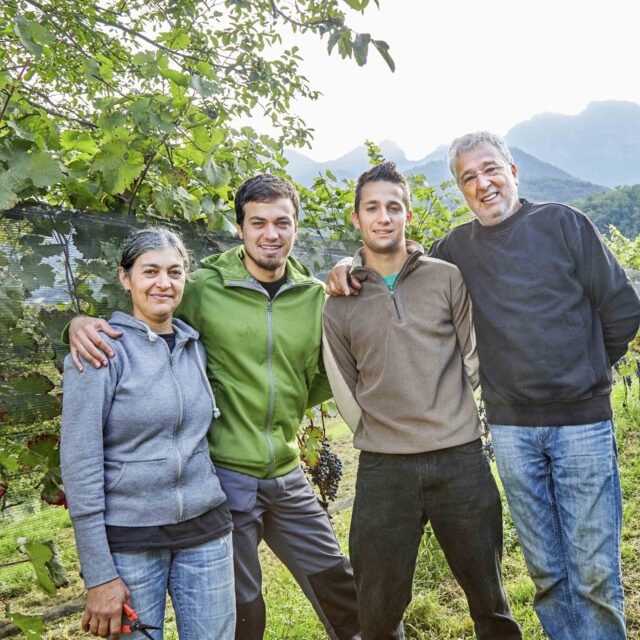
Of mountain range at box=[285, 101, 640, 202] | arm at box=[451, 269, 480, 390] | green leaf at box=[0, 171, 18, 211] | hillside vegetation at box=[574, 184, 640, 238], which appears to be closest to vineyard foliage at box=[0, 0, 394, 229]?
green leaf at box=[0, 171, 18, 211]

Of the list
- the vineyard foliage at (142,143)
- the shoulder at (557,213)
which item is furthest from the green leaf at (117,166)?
the shoulder at (557,213)

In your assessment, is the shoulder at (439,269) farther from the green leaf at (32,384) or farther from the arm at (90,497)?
the green leaf at (32,384)

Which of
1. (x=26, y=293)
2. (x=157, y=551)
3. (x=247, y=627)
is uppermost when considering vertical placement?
(x=26, y=293)

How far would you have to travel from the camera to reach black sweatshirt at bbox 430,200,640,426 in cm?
197

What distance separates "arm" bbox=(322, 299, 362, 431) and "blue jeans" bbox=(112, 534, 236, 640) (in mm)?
683

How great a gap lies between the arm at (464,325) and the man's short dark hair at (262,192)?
71 centimetres

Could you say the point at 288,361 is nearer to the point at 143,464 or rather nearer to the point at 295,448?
the point at 295,448

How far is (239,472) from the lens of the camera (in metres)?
2.05

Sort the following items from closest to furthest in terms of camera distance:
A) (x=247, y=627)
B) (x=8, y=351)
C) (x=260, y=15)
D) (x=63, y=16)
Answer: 1. (x=8, y=351)
2. (x=247, y=627)
3. (x=63, y=16)
4. (x=260, y=15)

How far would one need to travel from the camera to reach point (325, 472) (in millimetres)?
3381

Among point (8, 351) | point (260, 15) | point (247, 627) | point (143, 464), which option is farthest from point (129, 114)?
point (260, 15)

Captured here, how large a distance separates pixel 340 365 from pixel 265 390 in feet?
1.03

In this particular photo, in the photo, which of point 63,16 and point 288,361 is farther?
point 63,16

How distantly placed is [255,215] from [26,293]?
853 mm
